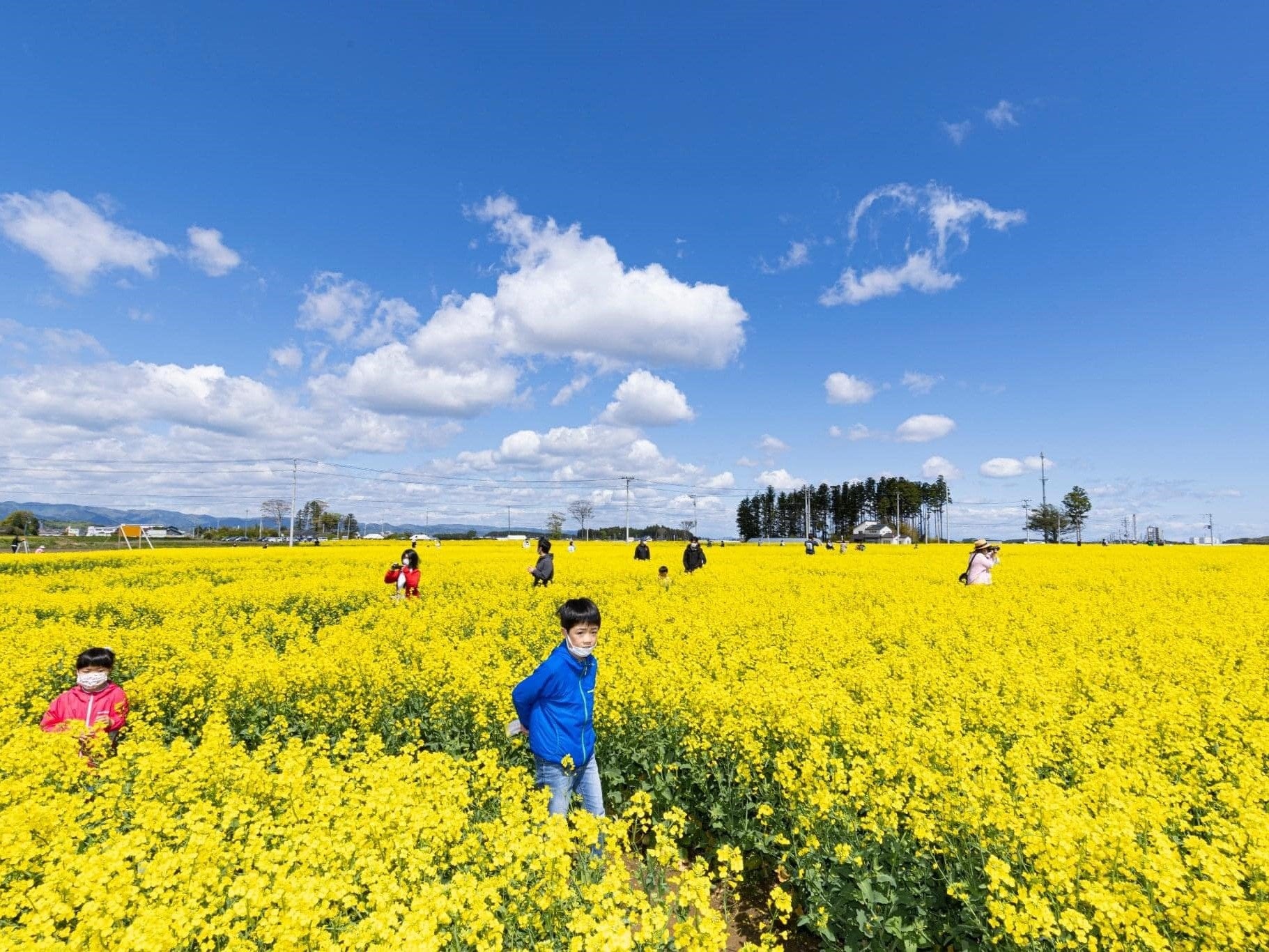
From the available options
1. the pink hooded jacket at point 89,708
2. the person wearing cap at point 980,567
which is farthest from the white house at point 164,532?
the person wearing cap at point 980,567

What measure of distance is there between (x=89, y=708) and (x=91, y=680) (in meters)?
0.31

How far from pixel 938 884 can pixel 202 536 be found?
381 feet

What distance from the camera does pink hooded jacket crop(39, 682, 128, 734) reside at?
6.36m

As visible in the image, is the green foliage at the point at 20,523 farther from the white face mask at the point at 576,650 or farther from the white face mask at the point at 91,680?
the white face mask at the point at 576,650

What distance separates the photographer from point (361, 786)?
5.05 metres

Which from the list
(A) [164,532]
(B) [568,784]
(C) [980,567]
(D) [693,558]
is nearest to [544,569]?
(D) [693,558]

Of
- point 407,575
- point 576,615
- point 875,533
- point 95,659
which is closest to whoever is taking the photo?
Result: point 576,615

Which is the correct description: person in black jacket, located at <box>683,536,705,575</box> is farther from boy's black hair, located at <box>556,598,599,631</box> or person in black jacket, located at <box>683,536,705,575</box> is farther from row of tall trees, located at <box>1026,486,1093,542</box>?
row of tall trees, located at <box>1026,486,1093,542</box>

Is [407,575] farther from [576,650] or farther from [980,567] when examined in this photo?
[980,567]

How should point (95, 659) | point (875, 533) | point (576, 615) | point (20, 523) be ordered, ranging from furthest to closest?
point (875, 533), point (20, 523), point (95, 659), point (576, 615)

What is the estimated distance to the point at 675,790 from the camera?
6.19 m

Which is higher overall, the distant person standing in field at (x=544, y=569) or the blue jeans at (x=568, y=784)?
the distant person standing in field at (x=544, y=569)

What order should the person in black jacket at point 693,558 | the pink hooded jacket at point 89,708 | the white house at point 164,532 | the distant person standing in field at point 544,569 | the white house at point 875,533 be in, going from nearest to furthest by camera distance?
the pink hooded jacket at point 89,708 → the distant person standing in field at point 544,569 → the person in black jacket at point 693,558 → the white house at point 164,532 → the white house at point 875,533

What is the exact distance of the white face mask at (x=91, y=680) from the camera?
643cm
